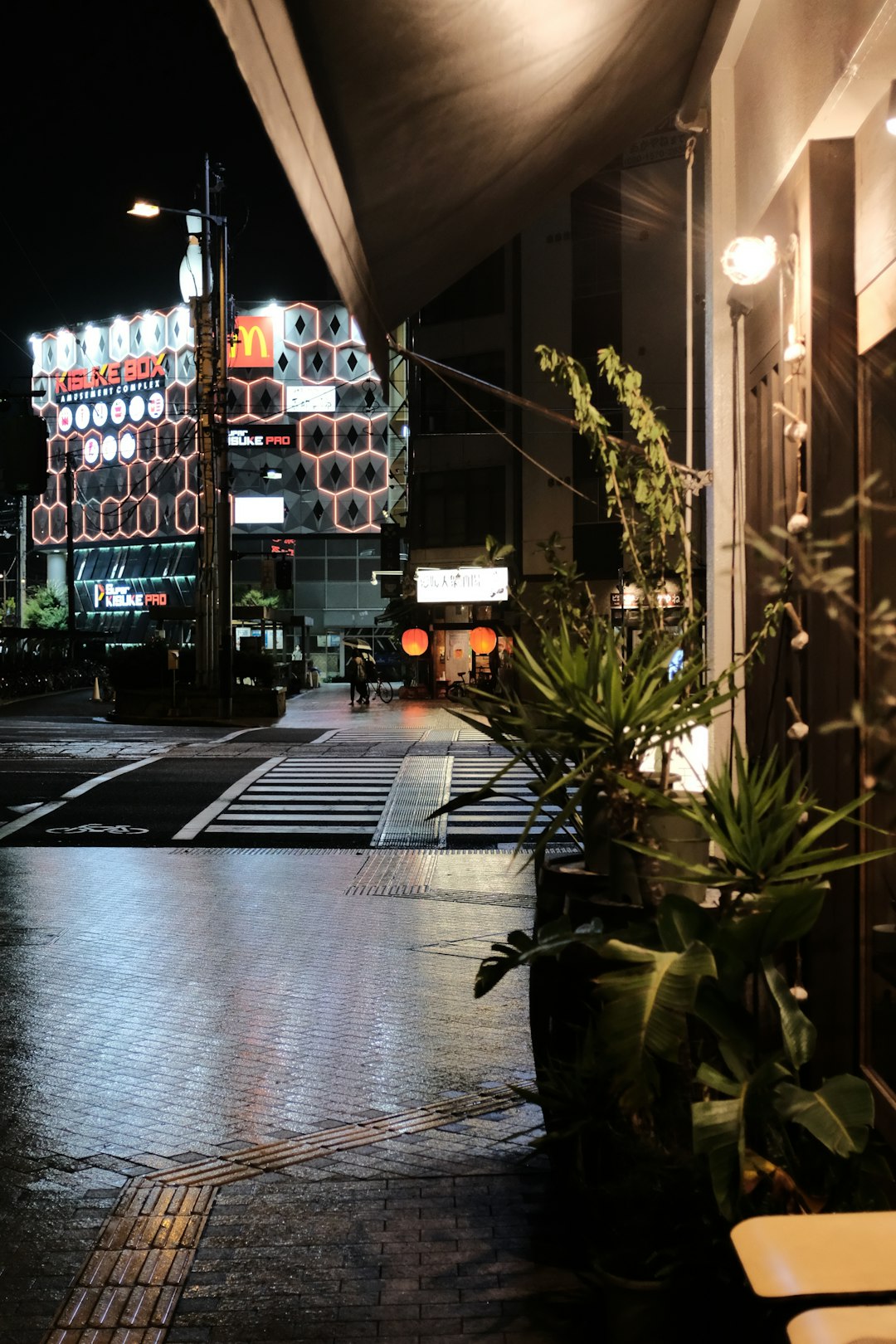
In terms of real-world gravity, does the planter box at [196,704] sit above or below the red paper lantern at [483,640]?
below

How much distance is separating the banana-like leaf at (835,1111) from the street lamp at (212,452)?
31.8 m

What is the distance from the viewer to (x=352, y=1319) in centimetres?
388

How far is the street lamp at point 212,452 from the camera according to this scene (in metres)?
34.4

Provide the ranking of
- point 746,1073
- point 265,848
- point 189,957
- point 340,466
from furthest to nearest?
point 340,466
point 265,848
point 189,957
point 746,1073

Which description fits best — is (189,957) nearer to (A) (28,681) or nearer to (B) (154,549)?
(A) (28,681)

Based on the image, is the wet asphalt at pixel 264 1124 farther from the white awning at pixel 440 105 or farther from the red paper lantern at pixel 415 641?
the red paper lantern at pixel 415 641

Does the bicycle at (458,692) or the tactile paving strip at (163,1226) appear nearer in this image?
the tactile paving strip at (163,1226)

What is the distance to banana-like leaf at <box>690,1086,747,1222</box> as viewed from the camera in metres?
3.18

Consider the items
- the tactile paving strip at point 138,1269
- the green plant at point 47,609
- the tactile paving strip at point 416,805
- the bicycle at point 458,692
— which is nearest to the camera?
the tactile paving strip at point 138,1269

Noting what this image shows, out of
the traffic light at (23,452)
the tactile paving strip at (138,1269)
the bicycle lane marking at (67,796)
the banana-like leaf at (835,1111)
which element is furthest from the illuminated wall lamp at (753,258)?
the traffic light at (23,452)

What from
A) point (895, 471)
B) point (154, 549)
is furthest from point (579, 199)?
point (154, 549)

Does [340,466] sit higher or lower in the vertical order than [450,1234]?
higher

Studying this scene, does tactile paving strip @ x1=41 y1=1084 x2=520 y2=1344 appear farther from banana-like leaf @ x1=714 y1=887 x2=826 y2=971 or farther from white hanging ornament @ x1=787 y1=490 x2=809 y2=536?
white hanging ornament @ x1=787 y1=490 x2=809 y2=536

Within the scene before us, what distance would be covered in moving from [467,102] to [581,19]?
53 cm
